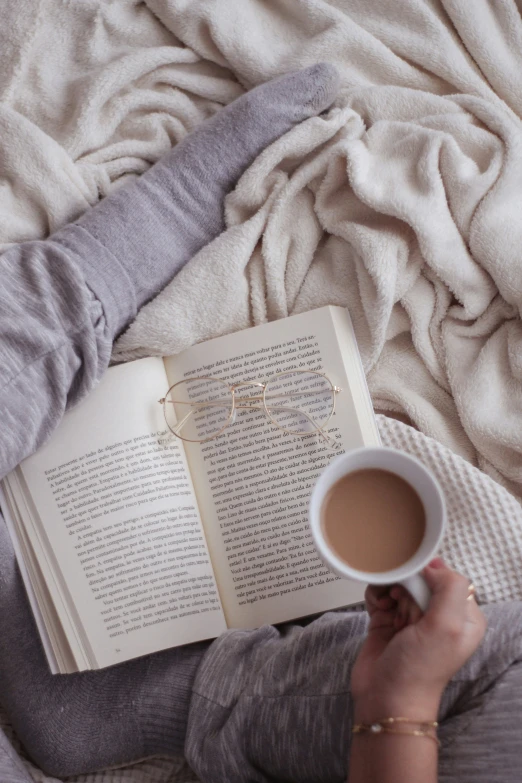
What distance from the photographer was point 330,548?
0.67 m

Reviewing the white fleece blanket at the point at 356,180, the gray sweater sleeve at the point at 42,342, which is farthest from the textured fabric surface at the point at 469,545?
the gray sweater sleeve at the point at 42,342

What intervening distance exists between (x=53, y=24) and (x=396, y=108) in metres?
0.46

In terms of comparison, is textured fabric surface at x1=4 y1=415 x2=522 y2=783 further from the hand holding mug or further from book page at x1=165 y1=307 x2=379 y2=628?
the hand holding mug

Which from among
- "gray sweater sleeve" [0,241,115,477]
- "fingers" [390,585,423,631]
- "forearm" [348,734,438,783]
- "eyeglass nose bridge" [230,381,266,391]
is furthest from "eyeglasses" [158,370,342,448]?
"forearm" [348,734,438,783]

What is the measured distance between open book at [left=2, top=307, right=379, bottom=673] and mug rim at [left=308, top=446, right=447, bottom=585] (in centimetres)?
18

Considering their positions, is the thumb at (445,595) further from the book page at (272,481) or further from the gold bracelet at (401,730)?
the book page at (272,481)

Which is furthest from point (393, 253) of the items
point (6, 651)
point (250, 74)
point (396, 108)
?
point (6, 651)

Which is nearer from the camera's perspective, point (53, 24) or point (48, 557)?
point (48, 557)

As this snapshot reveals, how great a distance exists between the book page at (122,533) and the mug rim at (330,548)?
0.24 metres

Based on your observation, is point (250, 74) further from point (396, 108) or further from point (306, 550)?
point (306, 550)

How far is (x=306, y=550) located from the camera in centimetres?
84

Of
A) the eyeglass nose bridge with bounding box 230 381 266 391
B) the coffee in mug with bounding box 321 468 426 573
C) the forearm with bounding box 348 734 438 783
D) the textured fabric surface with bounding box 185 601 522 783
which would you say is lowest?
the textured fabric surface with bounding box 185 601 522 783

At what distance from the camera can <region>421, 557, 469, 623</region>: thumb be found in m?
0.61

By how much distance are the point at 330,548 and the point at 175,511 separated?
0.24m
